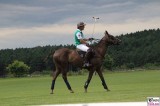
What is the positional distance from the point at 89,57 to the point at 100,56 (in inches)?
21.3

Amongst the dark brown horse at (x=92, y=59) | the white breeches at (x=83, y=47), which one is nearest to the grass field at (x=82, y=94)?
the dark brown horse at (x=92, y=59)

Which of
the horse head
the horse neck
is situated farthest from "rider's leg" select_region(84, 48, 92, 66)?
the horse head

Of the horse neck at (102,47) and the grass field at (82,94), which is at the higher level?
the horse neck at (102,47)

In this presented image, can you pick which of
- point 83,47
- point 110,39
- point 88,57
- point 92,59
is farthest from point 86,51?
point 110,39

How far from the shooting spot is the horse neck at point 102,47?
2173 cm

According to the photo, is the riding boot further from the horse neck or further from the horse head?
the horse head

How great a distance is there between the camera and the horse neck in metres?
21.7

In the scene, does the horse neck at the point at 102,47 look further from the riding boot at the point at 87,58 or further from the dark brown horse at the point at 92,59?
the riding boot at the point at 87,58

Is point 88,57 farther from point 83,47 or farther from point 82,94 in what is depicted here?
point 82,94

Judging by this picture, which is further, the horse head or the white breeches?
the horse head

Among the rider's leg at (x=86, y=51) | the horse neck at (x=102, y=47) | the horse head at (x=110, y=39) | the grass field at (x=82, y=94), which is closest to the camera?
the grass field at (x=82, y=94)

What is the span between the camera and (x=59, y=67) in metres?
22.2

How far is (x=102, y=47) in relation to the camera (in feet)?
71.8

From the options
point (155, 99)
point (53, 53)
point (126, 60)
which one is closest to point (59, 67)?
point (53, 53)
